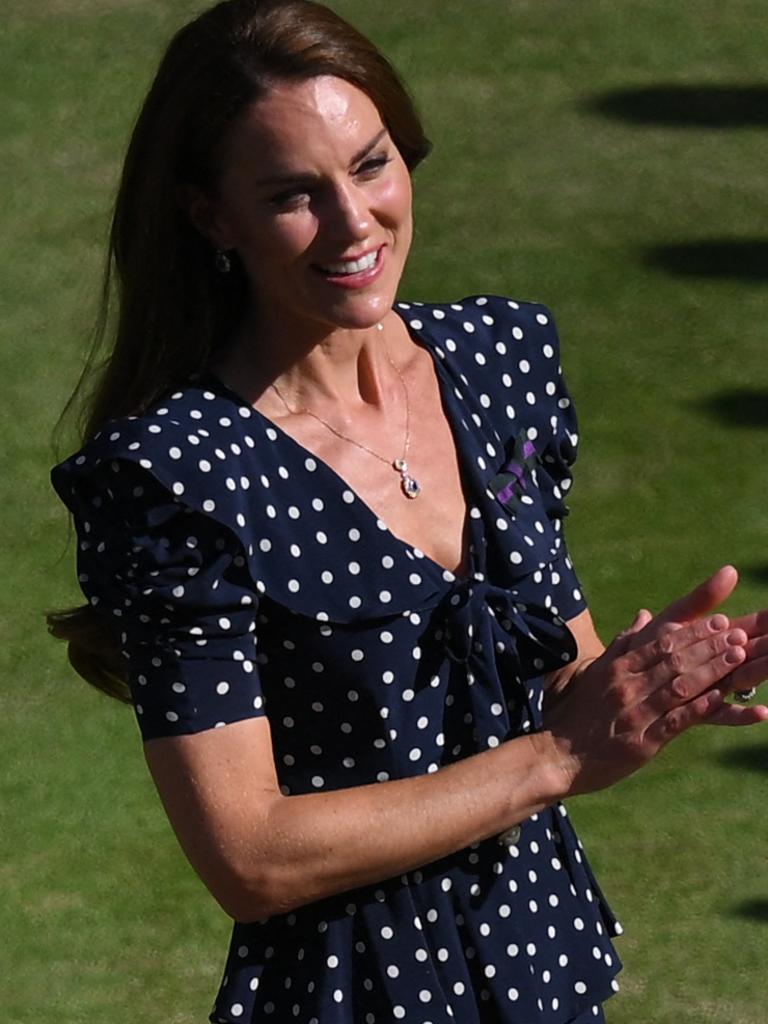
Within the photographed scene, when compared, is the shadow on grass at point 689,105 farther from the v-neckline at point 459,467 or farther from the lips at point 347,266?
the lips at point 347,266

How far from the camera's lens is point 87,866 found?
5141 mm

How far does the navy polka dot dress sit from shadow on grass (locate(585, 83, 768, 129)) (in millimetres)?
5452

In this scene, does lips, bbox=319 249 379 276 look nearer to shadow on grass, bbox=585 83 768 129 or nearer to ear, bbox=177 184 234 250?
ear, bbox=177 184 234 250

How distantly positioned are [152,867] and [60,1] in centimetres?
473

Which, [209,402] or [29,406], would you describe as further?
[29,406]

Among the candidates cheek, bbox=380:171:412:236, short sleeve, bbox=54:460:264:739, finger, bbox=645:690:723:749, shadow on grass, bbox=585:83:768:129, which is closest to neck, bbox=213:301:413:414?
cheek, bbox=380:171:412:236

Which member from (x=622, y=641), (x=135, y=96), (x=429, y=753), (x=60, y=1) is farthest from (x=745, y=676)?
(x=60, y=1)

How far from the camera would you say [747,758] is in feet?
17.8

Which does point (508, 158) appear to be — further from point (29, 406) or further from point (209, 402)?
point (209, 402)

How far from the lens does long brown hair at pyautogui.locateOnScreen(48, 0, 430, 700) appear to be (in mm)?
2496

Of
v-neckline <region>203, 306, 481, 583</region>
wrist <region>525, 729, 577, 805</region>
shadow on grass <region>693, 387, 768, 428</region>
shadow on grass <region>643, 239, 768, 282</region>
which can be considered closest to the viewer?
wrist <region>525, 729, 577, 805</region>

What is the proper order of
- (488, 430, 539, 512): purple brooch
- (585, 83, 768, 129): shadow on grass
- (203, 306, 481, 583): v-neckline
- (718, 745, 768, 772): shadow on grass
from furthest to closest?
(585, 83, 768, 129): shadow on grass, (718, 745, 768, 772): shadow on grass, (488, 430, 539, 512): purple brooch, (203, 306, 481, 583): v-neckline

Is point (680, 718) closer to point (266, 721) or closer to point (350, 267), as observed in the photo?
point (266, 721)

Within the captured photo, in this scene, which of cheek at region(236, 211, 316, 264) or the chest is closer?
cheek at region(236, 211, 316, 264)
